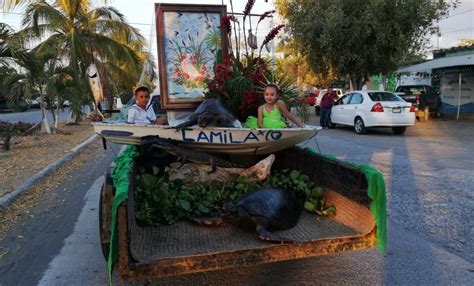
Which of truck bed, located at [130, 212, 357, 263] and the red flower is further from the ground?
the red flower

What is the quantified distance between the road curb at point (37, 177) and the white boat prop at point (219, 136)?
2412 mm

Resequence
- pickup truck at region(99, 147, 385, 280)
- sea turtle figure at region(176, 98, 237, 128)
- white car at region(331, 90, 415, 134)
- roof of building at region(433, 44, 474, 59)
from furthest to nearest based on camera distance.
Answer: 1. roof of building at region(433, 44, 474, 59)
2. white car at region(331, 90, 415, 134)
3. sea turtle figure at region(176, 98, 237, 128)
4. pickup truck at region(99, 147, 385, 280)

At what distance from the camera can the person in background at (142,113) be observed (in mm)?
5840

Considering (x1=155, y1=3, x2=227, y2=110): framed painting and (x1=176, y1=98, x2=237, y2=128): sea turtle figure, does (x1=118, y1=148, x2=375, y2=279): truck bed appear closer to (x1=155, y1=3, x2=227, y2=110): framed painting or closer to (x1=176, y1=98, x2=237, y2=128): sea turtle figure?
(x1=176, y1=98, x2=237, y2=128): sea turtle figure

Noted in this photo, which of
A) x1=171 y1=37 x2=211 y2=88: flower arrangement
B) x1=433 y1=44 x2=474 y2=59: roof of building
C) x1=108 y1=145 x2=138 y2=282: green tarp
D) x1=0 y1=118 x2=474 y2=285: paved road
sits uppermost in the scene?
x1=433 y1=44 x2=474 y2=59: roof of building

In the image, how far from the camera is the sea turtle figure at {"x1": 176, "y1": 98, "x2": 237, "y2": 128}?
4.71 meters

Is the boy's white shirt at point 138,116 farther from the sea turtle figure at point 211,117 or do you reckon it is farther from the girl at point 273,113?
the girl at point 273,113

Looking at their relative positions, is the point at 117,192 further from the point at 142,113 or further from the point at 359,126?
the point at 359,126

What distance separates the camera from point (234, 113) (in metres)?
5.54

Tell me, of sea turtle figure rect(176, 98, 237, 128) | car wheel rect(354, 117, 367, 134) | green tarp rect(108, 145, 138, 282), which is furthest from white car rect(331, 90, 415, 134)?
green tarp rect(108, 145, 138, 282)

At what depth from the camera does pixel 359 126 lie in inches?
621

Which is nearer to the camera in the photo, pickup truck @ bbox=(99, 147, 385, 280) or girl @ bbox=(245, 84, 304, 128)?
pickup truck @ bbox=(99, 147, 385, 280)

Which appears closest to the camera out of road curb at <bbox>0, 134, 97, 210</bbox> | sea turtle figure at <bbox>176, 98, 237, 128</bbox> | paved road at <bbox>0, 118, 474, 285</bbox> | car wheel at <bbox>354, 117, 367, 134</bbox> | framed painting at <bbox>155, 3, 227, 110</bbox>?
paved road at <bbox>0, 118, 474, 285</bbox>

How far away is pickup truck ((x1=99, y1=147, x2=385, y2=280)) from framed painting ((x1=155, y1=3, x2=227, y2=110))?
2.22m
